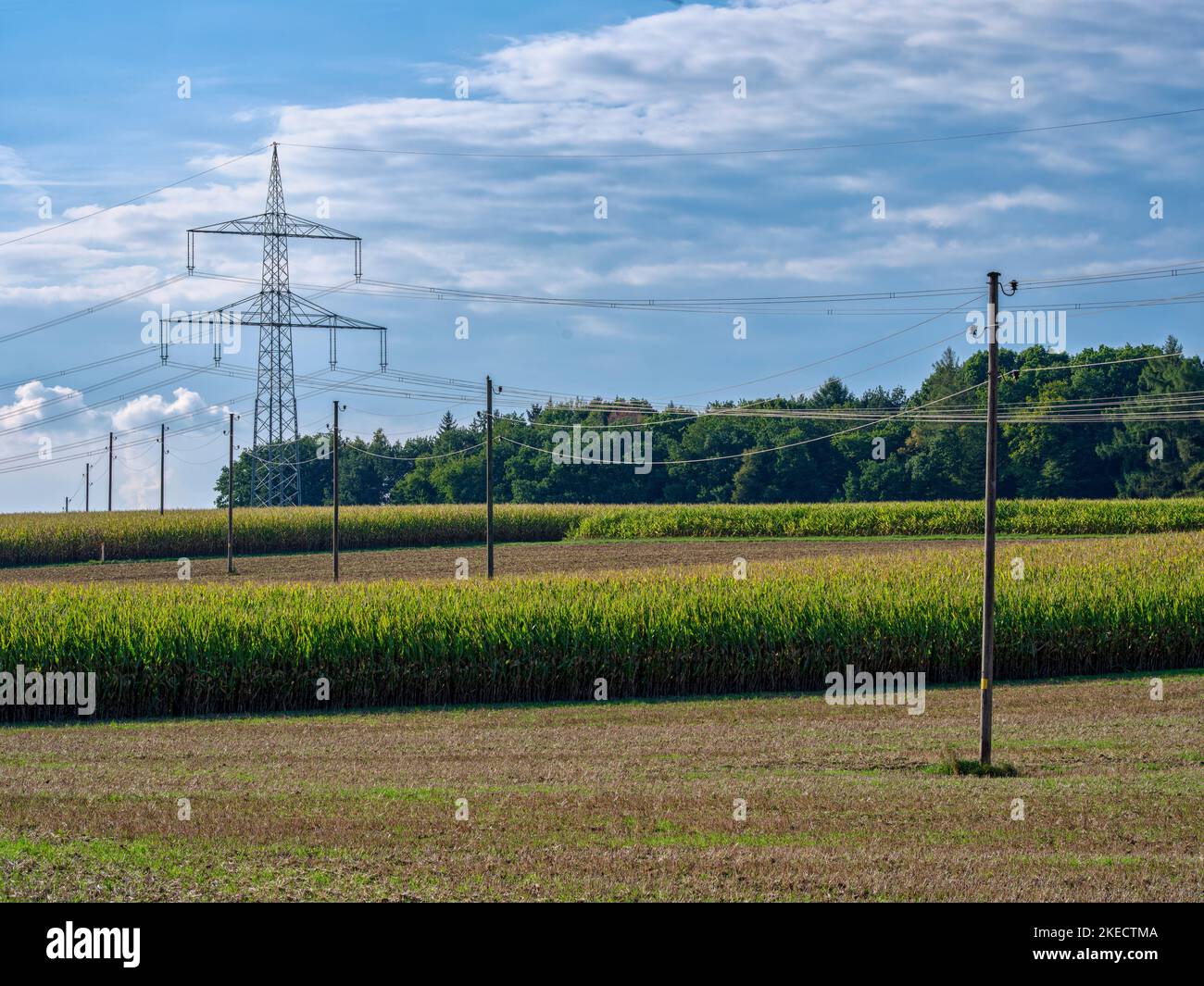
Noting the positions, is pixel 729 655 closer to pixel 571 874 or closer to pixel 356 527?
pixel 571 874

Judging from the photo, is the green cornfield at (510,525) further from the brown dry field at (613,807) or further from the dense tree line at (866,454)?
the brown dry field at (613,807)

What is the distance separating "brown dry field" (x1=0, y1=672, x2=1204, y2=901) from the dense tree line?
7880 cm

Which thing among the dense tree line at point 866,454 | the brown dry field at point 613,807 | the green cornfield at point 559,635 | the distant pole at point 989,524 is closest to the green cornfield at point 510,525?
the dense tree line at point 866,454

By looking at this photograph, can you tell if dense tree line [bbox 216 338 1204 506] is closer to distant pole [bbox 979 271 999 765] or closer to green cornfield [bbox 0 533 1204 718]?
green cornfield [bbox 0 533 1204 718]

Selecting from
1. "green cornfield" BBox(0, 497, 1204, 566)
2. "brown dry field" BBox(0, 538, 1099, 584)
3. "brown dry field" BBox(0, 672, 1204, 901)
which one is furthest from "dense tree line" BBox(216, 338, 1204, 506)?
"brown dry field" BBox(0, 672, 1204, 901)

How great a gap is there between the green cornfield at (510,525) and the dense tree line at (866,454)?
75.3 feet

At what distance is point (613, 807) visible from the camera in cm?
1517

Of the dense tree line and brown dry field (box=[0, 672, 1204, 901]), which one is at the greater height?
the dense tree line

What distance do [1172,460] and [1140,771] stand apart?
9574cm

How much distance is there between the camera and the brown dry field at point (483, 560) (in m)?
56.9

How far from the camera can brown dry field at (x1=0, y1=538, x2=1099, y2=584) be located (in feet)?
187

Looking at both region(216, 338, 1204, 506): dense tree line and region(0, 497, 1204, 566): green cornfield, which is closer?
region(0, 497, 1204, 566): green cornfield

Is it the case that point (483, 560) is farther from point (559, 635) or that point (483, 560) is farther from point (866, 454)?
point (866, 454)
